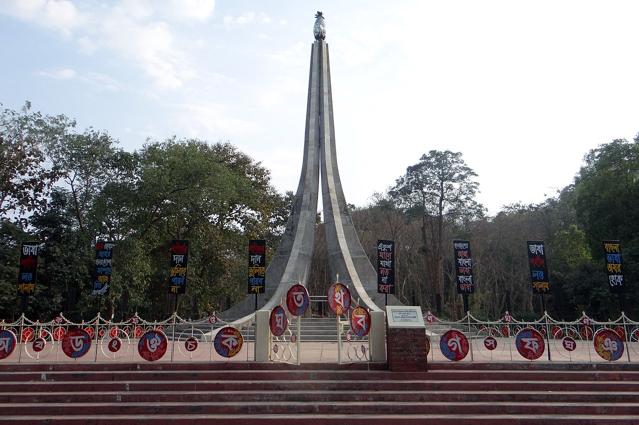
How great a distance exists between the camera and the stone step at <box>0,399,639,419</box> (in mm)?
7145

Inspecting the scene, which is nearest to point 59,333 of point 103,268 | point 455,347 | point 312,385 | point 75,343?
point 103,268

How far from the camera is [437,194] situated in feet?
A: 92.2

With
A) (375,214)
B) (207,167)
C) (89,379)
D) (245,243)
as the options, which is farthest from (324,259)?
(89,379)

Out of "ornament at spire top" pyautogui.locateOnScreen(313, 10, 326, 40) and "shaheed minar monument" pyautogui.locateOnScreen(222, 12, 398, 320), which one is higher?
"ornament at spire top" pyautogui.locateOnScreen(313, 10, 326, 40)

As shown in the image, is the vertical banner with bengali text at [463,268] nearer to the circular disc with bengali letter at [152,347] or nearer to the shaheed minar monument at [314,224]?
the shaheed minar monument at [314,224]

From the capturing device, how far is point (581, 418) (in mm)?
6887

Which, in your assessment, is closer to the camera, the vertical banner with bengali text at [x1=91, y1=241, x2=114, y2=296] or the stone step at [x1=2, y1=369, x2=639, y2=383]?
the stone step at [x1=2, y1=369, x2=639, y2=383]

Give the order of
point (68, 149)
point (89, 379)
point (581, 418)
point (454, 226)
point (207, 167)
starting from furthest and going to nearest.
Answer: point (454, 226), point (207, 167), point (68, 149), point (89, 379), point (581, 418)

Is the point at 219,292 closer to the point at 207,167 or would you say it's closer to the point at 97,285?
the point at 207,167

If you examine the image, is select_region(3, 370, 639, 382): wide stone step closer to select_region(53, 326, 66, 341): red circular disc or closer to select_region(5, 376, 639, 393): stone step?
select_region(5, 376, 639, 393): stone step

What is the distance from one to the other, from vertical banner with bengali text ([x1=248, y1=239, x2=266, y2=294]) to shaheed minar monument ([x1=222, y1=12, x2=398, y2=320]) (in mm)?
4237

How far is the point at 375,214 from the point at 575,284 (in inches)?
520

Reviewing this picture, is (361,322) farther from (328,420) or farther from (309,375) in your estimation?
(328,420)

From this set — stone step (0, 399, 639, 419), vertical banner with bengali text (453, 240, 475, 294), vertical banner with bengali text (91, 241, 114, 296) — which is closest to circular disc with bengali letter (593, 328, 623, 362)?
stone step (0, 399, 639, 419)
